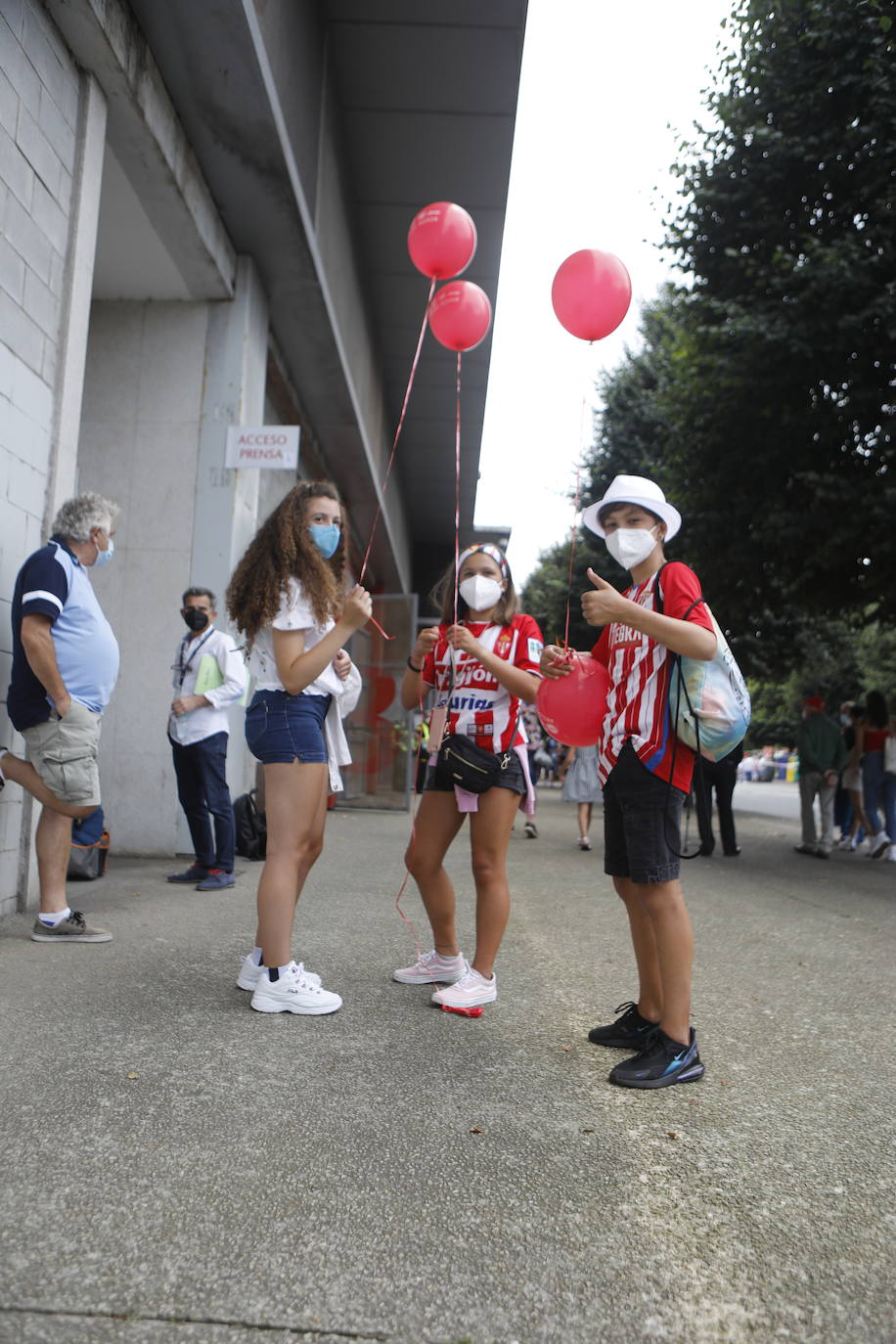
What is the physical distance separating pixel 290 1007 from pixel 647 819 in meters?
1.41

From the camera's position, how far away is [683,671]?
318 cm

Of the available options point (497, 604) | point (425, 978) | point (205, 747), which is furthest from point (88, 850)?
point (497, 604)

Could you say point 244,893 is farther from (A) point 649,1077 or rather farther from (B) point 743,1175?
(B) point 743,1175

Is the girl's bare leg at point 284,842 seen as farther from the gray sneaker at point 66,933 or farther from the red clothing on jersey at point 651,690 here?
the gray sneaker at point 66,933

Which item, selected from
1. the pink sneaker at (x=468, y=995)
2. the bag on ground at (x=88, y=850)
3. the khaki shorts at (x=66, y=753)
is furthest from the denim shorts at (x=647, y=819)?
the bag on ground at (x=88, y=850)

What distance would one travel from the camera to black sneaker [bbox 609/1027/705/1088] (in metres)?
3.06

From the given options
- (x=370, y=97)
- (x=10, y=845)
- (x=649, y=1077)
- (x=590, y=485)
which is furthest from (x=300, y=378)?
(x=590, y=485)

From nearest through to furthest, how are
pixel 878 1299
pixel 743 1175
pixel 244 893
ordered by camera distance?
1. pixel 878 1299
2. pixel 743 1175
3. pixel 244 893

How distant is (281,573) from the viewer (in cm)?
364

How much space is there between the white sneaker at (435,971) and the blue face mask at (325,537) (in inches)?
65.0

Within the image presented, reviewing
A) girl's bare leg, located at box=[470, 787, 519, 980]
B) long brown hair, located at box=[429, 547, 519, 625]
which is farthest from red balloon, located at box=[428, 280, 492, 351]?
girl's bare leg, located at box=[470, 787, 519, 980]

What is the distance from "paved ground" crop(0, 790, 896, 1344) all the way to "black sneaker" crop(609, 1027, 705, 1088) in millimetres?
50

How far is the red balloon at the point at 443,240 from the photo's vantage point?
5.11m

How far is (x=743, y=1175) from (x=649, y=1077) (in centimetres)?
64
